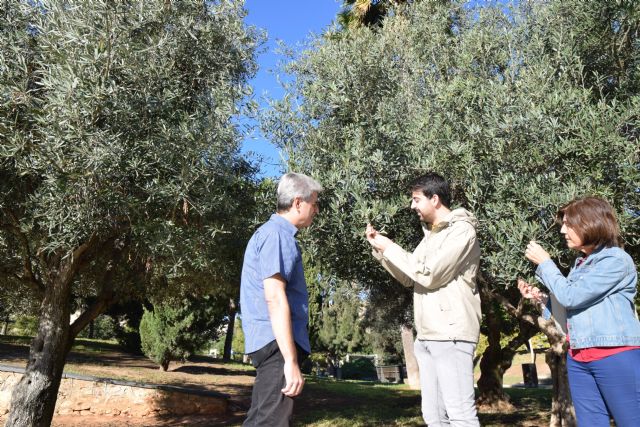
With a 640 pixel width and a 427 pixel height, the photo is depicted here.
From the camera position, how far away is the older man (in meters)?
2.79

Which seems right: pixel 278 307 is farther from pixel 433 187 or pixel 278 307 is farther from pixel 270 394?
pixel 433 187

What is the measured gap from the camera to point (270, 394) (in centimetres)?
279

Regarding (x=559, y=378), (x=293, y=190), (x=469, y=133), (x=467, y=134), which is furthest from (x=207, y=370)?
(x=293, y=190)

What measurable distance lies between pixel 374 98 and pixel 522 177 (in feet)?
7.48

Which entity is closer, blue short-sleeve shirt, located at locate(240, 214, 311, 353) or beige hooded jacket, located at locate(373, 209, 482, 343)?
blue short-sleeve shirt, located at locate(240, 214, 311, 353)

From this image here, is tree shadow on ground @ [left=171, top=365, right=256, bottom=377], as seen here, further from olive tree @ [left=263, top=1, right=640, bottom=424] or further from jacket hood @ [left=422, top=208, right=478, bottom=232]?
jacket hood @ [left=422, top=208, right=478, bottom=232]

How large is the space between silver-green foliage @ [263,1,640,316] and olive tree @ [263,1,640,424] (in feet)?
0.06

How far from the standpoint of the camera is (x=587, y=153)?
5.59 metres

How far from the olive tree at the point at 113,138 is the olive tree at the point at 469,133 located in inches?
48.9

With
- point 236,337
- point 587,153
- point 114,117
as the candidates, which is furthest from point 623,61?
point 236,337

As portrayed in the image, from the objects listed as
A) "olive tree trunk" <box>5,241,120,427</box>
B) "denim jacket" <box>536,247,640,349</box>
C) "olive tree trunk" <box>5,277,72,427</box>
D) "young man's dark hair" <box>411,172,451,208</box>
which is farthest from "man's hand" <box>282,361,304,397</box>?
"olive tree trunk" <box>5,277,72,427</box>

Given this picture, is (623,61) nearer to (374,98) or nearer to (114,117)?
(374,98)

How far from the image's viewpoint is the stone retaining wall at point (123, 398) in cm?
1184

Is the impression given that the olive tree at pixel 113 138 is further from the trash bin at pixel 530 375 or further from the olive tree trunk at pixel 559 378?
the trash bin at pixel 530 375
